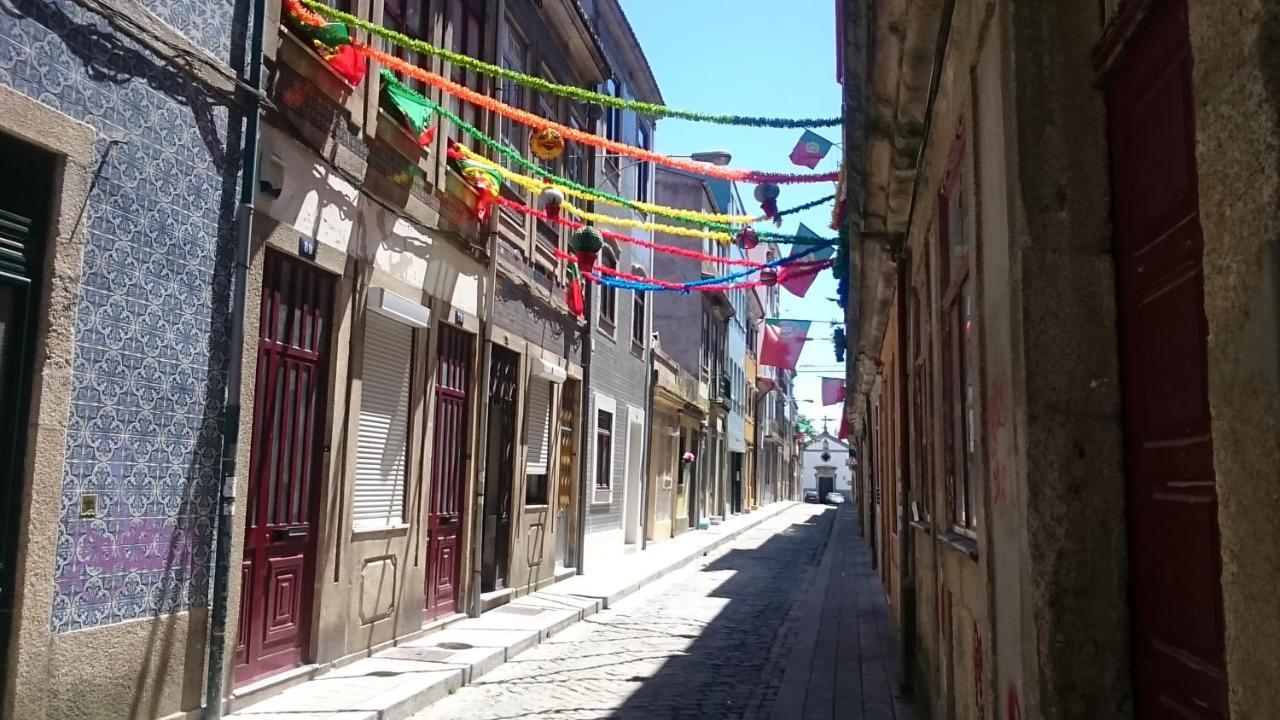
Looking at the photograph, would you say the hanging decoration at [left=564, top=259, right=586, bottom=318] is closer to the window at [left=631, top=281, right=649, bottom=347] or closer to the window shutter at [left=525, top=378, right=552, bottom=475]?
the window shutter at [left=525, top=378, right=552, bottom=475]

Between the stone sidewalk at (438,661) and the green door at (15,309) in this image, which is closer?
the green door at (15,309)

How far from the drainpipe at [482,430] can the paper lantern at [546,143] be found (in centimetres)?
200

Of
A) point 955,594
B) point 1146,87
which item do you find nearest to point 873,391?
point 955,594

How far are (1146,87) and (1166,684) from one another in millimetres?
1443

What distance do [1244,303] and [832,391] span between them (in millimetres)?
33209

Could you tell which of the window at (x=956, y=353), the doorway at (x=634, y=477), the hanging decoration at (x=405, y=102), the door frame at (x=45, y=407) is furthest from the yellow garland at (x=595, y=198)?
the doorway at (x=634, y=477)

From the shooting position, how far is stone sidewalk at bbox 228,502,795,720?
289 inches

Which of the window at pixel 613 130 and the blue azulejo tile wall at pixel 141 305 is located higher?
the window at pixel 613 130

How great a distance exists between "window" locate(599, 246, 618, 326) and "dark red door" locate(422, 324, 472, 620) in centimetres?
761

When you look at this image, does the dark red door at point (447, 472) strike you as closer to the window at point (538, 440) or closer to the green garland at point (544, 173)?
the green garland at point (544, 173)

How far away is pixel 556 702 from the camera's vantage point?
8.12 metres

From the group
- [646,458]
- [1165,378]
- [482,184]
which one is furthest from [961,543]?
[646,458]

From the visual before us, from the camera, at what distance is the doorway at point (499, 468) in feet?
43.0

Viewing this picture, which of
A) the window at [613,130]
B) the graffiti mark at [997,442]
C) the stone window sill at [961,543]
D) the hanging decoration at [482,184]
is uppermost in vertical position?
the window at [613,130]
